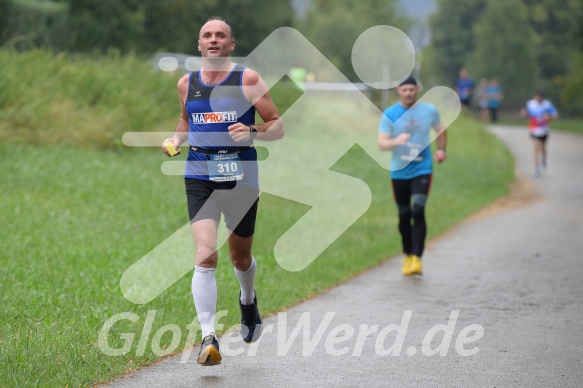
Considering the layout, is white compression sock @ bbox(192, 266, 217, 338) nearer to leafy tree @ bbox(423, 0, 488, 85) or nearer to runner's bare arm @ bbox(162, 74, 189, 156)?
runner's bare arm @ bbox(162, 74, 189, 156)

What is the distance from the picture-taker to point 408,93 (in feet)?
37.1

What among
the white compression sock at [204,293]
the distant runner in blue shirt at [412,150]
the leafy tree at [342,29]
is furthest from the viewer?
the leafy tree at [342,29]

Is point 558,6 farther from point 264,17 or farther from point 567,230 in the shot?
point 567,230

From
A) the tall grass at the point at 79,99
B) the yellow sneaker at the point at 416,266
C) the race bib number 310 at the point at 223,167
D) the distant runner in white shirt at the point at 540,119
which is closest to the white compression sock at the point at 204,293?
the race bib number 310 at the point at 223,167

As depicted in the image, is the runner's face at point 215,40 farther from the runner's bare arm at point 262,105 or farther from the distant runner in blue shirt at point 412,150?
the distant runner in blue shirt at point 412,150

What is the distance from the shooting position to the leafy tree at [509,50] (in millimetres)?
74875

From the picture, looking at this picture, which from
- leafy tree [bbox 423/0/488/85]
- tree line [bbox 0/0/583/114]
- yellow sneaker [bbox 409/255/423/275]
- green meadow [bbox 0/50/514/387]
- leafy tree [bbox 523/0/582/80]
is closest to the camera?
green meadow [bbox 0/50/514/387]

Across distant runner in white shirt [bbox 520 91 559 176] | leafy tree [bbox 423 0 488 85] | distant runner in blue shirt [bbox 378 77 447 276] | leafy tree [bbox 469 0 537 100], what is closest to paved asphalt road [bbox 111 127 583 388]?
distant runner in blue shirt [bbox 378 77 447 276]

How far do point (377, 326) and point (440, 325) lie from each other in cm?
49

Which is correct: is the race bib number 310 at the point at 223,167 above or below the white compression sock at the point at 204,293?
above

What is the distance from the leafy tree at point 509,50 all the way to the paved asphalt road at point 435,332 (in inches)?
2480

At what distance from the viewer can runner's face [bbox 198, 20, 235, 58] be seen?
683cm

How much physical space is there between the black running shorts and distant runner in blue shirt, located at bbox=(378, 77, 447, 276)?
14.3 feet

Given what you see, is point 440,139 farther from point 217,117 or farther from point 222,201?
point 217,117
